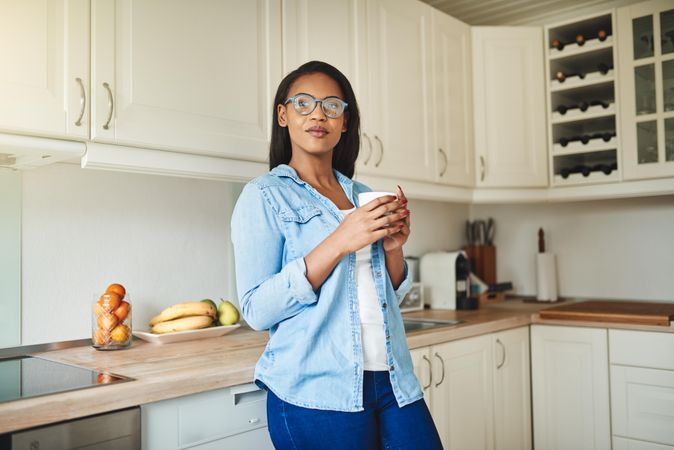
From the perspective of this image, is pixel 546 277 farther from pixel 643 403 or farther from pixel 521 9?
pixel 521 9

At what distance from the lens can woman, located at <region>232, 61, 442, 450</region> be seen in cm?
121

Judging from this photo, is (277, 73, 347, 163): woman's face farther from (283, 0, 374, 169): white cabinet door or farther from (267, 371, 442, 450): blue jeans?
(283, 0, 374, 169): white cabinet door

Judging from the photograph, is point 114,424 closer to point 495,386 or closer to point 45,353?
point 45,353

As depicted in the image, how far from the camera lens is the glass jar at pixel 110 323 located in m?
1.75

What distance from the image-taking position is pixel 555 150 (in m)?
3.00

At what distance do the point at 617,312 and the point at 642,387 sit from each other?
0.31 metres

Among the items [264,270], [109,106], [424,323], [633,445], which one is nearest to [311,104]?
[264,270]

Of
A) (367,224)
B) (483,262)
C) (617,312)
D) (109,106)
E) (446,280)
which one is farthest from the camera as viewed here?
(483,262)

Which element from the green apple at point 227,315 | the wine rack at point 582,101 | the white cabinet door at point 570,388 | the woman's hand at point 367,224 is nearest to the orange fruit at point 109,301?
the green apple at point 227,315

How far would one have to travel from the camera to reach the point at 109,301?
5.76 ft

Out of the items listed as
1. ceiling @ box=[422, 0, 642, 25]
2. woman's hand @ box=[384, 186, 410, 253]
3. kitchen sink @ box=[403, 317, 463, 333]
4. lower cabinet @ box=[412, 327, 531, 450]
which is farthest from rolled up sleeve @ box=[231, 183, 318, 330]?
ceiling @ box=[422, 0, 642, 25]

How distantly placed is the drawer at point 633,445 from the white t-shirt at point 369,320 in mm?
1681

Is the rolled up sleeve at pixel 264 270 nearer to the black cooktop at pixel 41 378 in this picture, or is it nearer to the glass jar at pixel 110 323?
the black cooktop at pixel 41 378

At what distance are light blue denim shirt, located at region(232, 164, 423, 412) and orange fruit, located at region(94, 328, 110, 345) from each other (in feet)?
2.13
